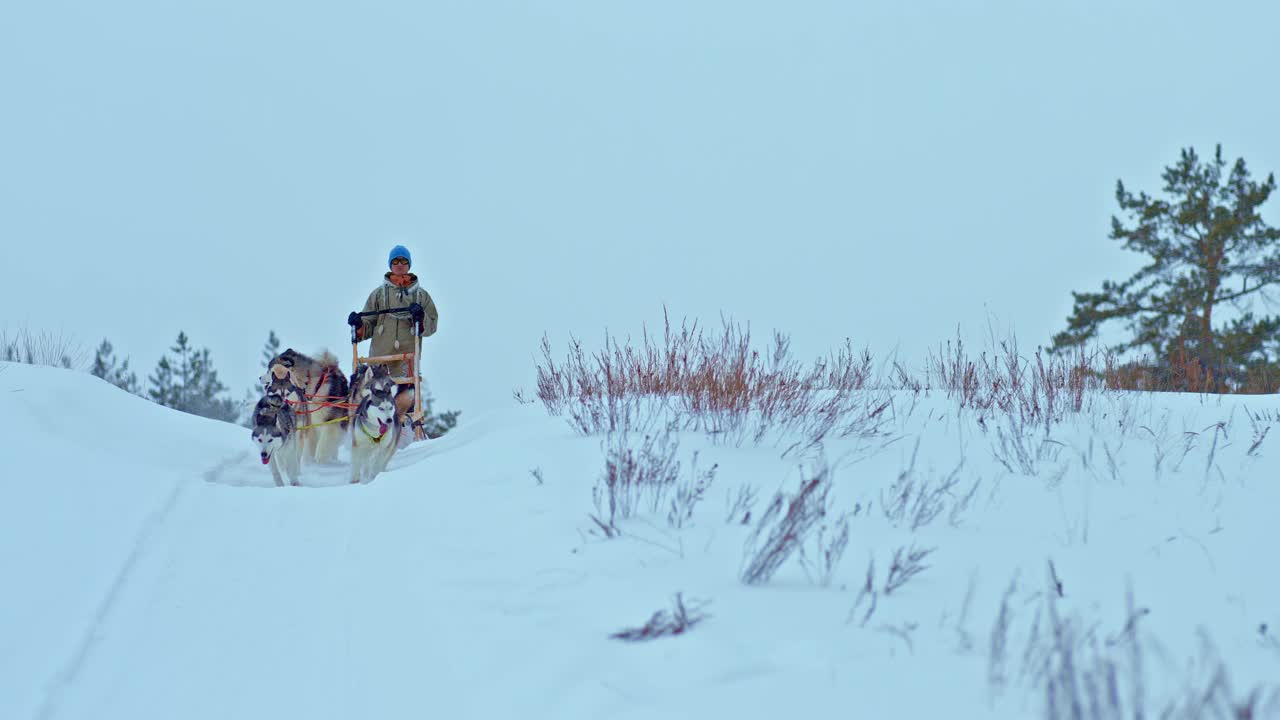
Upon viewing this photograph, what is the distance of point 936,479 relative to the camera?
12.3 ft

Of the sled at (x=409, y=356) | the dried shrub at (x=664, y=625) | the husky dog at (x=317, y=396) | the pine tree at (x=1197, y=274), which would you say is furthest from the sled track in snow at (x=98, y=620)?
the pine tree at (x=1197, y=274)

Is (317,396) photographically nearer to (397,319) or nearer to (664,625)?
(397,319)

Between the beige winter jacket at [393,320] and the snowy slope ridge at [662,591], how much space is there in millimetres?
4049

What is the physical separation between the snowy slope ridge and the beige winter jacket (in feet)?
13.3

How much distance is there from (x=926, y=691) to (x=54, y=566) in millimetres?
3396

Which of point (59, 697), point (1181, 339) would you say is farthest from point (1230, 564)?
point (1181, 339)

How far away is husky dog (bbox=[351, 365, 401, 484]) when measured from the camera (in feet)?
20.6

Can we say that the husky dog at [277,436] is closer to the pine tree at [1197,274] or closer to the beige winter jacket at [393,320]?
the beige winter jacket at [393,320]

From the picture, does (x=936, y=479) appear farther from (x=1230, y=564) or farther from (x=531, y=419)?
(x=531, y=419)

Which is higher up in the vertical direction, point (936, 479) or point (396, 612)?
point (936, 479)

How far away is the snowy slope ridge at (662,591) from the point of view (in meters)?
2.15

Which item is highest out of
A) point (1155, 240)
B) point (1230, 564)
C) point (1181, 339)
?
point (1155, 240)

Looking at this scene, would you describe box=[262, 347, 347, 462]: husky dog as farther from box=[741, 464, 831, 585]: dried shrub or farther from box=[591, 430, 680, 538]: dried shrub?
box=[741, 464, 831, 585]: dried shrub

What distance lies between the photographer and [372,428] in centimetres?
625
